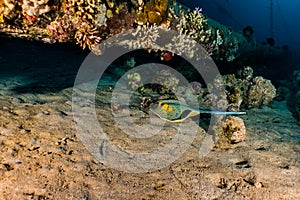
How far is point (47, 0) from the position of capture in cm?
365

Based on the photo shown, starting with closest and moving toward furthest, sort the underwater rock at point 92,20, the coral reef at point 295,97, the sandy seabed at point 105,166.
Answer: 1. the sandy seabed at point 105,166
2. the underwater rock at point 92,20
3. the coral reef at point 295,97

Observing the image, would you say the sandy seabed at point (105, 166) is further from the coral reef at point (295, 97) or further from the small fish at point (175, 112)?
the coral reef at point (295, 97)

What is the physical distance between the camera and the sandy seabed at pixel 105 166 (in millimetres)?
3123

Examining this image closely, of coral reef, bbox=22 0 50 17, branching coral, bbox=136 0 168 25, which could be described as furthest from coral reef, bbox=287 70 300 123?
coral reef, bbox=22 0 50 17

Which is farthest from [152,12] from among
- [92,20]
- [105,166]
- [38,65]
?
[38,65]

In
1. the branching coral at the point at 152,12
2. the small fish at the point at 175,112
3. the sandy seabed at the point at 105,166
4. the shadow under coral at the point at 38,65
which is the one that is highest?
the branching coral at the point at 152,12

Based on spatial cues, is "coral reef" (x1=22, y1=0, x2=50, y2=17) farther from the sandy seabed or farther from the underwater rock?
the sandy seabed

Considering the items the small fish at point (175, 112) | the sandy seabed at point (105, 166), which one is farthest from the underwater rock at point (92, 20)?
the small fish at point (175, 112)

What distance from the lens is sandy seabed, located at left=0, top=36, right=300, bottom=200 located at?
10.2ft

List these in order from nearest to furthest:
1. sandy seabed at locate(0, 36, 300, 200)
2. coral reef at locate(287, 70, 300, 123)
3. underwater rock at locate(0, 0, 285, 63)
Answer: sandy seabed at locate(0, 36, 300, 200) < underwater rock at locate(0, 0, 285, 63) < coral reef at locate(287, 70, 300, 123)

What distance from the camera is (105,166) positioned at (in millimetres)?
3600

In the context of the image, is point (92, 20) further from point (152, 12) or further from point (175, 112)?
point (175, 112)

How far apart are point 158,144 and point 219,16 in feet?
125

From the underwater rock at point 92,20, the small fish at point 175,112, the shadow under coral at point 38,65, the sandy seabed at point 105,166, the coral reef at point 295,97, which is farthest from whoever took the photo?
the coral reef at point 295,97
